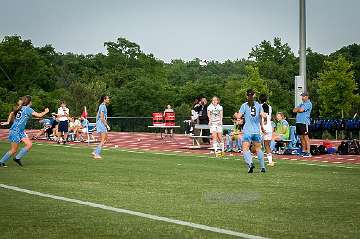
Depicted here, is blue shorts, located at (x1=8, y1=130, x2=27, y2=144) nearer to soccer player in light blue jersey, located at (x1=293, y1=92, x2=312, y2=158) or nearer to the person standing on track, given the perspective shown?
soccer player in light blue jersey, located at (x1=293, y1=92, x2=312, y2=158)

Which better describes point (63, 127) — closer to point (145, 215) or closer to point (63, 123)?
point (63, 123)

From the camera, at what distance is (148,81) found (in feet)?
321

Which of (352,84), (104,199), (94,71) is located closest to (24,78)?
(94,71)

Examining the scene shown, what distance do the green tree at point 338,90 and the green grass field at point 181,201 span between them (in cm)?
6099

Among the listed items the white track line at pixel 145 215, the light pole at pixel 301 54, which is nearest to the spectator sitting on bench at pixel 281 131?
the light pole at pixel 301 54

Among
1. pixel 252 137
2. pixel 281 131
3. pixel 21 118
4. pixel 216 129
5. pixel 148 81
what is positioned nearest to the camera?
pixel 252 137

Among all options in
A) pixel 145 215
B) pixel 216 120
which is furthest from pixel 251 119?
pixel 216 120

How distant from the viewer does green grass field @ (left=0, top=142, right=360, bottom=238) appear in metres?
8.98

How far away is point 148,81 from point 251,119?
260ft

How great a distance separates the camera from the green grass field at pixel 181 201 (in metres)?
8.98

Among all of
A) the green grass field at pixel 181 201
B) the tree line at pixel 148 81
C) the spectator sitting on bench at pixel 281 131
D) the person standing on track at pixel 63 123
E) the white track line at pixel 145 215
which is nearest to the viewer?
the white track line at pixel 145 215

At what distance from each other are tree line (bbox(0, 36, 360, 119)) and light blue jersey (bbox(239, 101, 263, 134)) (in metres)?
62.1

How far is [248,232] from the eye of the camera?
8.77m

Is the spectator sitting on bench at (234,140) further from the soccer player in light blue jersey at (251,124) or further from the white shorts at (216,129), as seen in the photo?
the soccer player in light blue jersey at (251,124)
